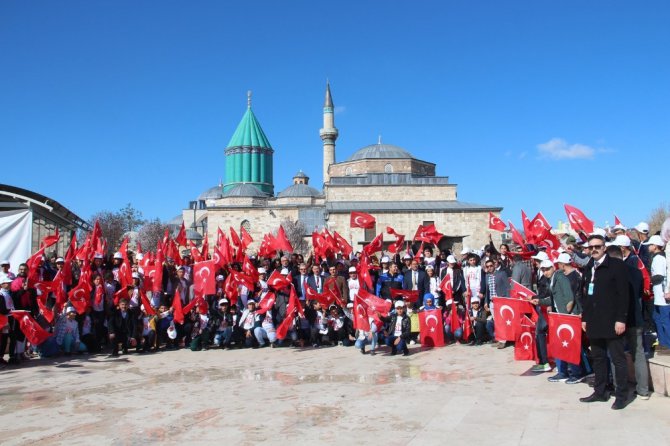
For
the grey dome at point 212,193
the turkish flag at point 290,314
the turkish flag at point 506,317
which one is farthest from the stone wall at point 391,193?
the turkish flag at point 506,317

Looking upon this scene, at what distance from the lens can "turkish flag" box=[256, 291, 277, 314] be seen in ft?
30.8

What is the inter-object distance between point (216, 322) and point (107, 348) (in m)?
2.02

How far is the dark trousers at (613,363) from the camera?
490cm

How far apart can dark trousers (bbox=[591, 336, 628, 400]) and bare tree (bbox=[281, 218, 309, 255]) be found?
41.1 m

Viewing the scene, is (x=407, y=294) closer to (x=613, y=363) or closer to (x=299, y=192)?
(x=613, y=363)

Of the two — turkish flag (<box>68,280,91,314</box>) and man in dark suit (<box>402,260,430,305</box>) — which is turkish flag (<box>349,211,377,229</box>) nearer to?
man in dark suit (<box>402,260,430,305</box>)

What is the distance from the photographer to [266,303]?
370 inches

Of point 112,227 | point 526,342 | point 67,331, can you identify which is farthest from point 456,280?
point 112,227

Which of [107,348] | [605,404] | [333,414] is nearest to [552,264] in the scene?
[605,404]

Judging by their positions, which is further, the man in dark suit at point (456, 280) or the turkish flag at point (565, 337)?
the man in dark suit at point (456, 280)

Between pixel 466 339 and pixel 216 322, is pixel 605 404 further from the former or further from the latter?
pixel 216 322

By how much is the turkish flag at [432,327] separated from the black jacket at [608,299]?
3838 mm

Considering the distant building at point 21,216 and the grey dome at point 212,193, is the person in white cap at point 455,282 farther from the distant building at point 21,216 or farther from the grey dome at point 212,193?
the grey dome at point 212,193

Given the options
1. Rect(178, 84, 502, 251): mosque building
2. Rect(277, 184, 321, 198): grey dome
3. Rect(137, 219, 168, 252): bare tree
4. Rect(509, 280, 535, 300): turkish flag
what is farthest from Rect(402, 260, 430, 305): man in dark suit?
Rect(277, 184, 321, 198): grey dome
